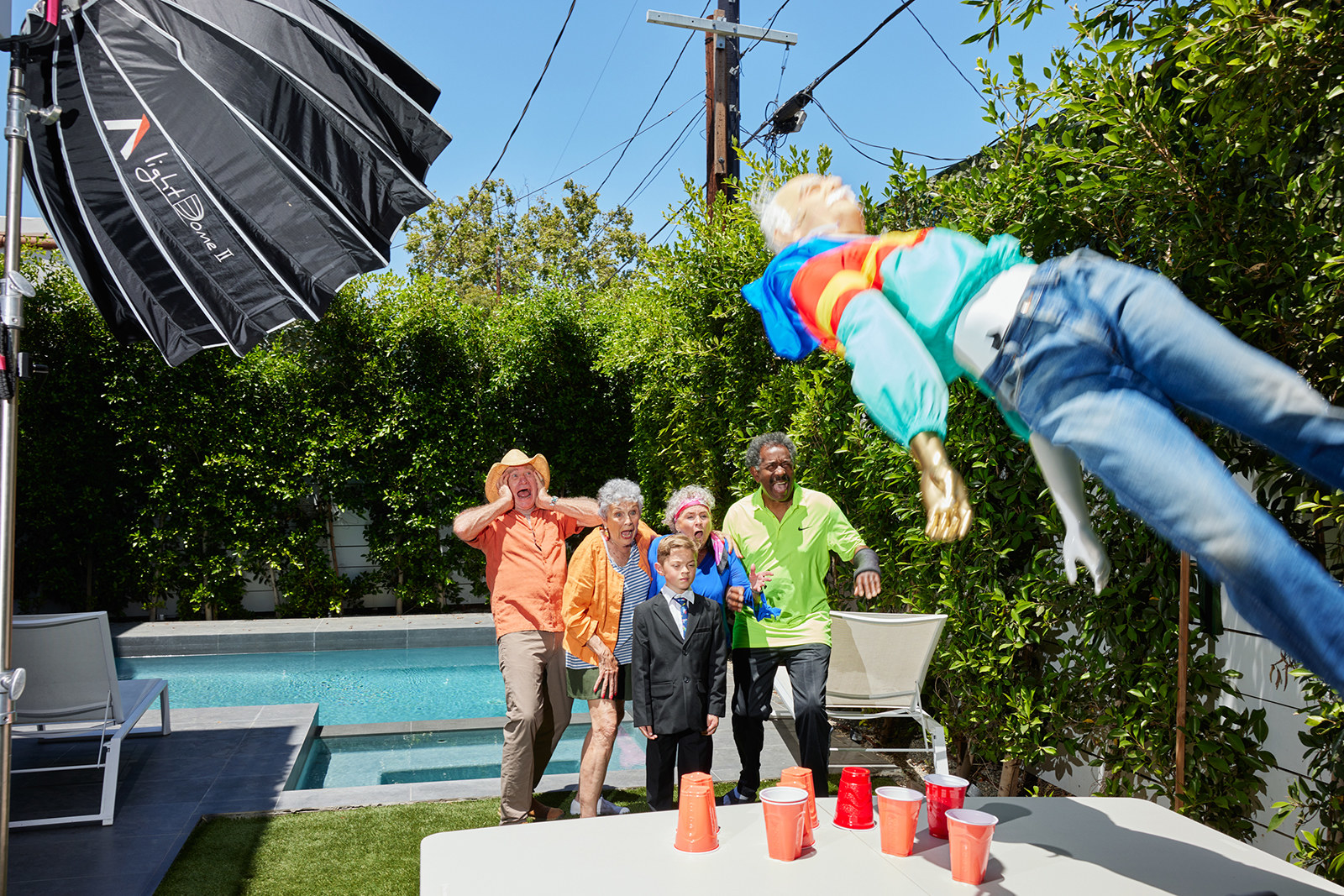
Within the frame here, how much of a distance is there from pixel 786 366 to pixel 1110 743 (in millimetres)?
2911

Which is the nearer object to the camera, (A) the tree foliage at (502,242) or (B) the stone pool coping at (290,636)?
(B) the stone pool coping at (290,636)

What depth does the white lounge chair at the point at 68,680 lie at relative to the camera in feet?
13.1

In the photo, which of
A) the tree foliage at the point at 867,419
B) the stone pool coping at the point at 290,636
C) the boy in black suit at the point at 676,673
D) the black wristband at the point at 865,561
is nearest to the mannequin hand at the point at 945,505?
the tree foliage at the point at 867,419

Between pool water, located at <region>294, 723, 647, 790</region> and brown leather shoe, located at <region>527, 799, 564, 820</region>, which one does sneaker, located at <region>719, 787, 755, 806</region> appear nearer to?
brown leather shoe, located at <region>527, 799, 564, 820</region>

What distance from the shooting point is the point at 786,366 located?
5324mm

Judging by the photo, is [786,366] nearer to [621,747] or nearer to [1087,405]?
[621,747]

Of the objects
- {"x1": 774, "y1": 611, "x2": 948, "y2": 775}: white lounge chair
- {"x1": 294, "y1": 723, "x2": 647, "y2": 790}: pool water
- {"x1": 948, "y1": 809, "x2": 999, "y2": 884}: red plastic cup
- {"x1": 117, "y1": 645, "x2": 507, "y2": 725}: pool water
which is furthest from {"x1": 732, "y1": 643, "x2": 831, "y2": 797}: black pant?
{"x1": 117, "y1": 645, "x2": 507, "y2": 725}: pool water

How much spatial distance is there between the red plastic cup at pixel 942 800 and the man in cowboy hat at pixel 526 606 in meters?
2.19

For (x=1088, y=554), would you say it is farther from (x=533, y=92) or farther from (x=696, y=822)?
(x=533, y=92)

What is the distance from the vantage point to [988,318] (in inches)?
65.0

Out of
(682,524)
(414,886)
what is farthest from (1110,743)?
(414,886)

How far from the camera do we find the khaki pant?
3771 millimetres

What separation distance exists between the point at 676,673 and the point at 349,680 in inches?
222

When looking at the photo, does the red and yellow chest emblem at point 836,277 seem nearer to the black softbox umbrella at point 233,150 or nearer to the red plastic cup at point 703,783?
the red plastic cup at point 703,783
